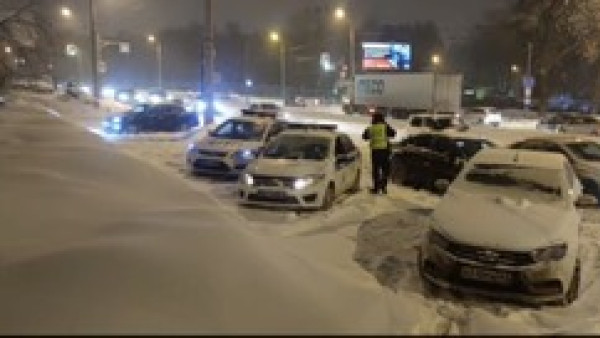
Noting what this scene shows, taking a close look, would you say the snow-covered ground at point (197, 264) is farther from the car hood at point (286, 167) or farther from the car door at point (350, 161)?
the car door at point (350, 161)

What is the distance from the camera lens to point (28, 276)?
18.5 feet

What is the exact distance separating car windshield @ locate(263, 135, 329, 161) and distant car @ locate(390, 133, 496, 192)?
2838mm

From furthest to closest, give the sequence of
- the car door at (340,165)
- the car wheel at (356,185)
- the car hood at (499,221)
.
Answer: the car wheel at (356,185) < the car door at (340,165) < the car hood at (499,221)

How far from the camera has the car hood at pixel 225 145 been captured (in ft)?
54.1

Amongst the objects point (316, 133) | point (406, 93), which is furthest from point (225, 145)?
point (406, 93)

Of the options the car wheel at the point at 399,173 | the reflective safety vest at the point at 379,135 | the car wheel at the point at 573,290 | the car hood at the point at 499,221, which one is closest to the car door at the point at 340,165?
the reflective safety vest at the point at 379,135

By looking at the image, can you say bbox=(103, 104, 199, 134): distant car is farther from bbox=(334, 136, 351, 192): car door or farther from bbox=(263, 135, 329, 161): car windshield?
bbox=(334, 136, 351, 192): car door

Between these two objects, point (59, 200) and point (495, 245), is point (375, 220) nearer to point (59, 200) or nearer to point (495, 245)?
point (495, 245)

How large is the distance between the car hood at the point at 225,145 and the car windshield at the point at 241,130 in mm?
415

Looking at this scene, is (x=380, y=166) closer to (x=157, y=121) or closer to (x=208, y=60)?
(x=208, y=60)

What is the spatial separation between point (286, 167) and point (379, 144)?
2.26 meters

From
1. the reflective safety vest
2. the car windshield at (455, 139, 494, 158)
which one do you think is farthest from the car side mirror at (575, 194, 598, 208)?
the car windshield at (455, 139, 494, 158)

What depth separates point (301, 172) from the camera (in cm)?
1277

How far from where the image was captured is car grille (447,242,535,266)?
25.7 feet
